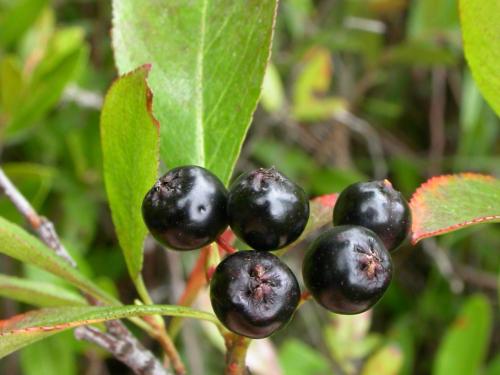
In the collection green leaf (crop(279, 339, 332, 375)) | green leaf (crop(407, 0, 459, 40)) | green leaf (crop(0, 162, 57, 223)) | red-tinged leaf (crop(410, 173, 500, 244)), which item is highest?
red-tinged leaf (crop(410, 173, 500, 244))

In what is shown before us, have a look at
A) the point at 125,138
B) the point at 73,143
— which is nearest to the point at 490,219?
the point at 125,138

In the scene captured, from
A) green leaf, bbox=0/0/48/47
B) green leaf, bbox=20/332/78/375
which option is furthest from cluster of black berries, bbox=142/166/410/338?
green leaf, bbox=0/0/48/47

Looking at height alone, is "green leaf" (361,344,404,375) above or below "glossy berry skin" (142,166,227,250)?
below

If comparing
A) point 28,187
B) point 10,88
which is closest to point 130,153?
point 28,187

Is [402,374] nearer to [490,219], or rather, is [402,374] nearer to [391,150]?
[391,150]

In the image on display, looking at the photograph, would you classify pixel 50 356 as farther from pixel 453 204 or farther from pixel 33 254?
pixel 453 204

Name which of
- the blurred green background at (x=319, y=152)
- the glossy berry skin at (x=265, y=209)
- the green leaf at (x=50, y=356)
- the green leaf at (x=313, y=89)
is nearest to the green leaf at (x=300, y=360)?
the blurred green background at (x=319, y=152)

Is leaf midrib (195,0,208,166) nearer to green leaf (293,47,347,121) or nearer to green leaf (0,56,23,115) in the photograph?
green leaf (0,56,23,115)

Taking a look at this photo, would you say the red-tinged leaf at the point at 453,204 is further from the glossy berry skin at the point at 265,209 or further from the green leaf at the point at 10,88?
the green leaf at the point at 10,88
